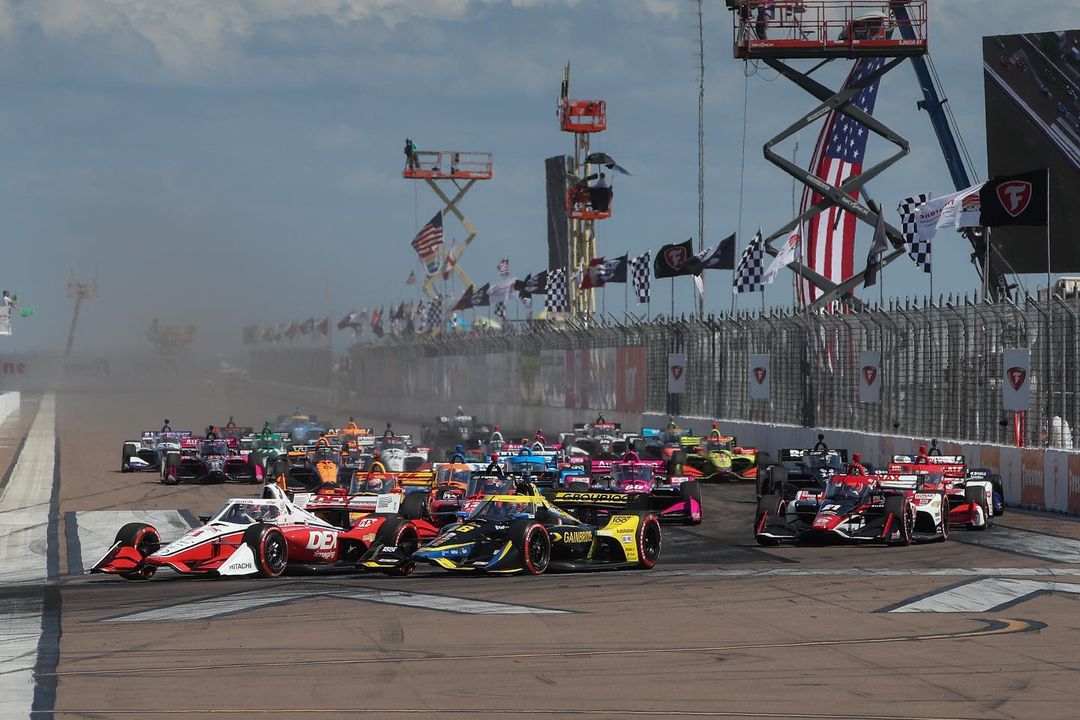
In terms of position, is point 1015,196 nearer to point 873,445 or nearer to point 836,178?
point 873,445

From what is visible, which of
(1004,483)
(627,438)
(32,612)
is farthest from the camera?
(627,438)

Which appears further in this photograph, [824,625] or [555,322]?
[555,322]

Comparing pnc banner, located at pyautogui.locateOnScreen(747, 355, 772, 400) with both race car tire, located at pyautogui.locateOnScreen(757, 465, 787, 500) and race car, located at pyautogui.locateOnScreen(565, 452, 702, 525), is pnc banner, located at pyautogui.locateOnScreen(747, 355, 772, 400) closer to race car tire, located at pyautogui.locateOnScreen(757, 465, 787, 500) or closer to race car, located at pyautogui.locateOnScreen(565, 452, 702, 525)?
race car tire, located at pyautogui.locateOnScreen(757, 465, 787, 500)

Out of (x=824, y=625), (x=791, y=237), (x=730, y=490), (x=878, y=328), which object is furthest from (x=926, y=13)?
(x=824, y=625)

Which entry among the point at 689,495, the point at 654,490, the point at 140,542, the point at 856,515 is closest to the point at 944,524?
the point at 856,515

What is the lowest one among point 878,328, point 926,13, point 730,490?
point 730,490

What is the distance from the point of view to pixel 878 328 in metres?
36.6

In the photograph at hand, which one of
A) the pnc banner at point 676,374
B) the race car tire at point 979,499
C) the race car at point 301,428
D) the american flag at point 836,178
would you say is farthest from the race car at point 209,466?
the american flag at point 836,178

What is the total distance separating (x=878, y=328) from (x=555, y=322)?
95.9 ft

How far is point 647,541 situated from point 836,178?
99.7 ft

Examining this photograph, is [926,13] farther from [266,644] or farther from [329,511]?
[266,644]

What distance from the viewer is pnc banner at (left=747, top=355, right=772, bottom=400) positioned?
42.9 meters

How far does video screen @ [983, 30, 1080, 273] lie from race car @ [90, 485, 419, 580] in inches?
1334

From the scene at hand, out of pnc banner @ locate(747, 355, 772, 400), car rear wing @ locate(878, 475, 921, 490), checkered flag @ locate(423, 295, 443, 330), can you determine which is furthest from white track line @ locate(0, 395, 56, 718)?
checkered flag @ locate(423, 295, 443, 330)
